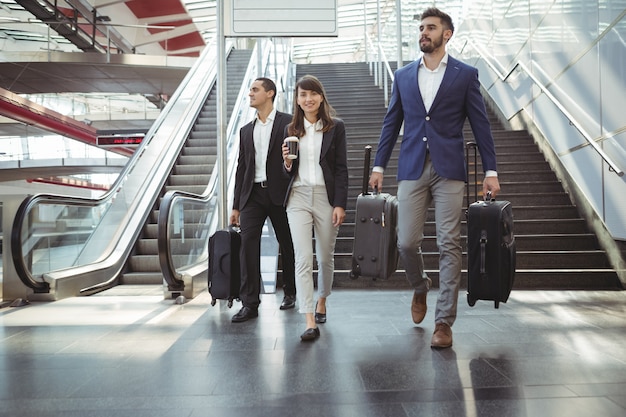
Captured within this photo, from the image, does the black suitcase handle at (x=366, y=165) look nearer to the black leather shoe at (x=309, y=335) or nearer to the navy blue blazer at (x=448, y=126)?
the navy blue blazer at (x=448, y=126)

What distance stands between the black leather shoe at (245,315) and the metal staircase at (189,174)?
2847 millimetres

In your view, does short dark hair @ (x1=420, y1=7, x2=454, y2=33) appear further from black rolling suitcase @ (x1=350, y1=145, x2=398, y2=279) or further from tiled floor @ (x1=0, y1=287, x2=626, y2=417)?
tiled floor @ (x1=0, y1=287, x2=626, y2=417)

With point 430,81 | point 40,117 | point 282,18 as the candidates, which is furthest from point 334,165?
point 40,117

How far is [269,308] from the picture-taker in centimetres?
434

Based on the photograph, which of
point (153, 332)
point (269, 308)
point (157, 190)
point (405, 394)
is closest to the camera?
point (405, 394)

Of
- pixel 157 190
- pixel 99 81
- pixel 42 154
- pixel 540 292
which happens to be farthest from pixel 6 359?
pixel 42 154

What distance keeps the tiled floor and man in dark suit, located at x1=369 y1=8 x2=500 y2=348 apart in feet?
1.49

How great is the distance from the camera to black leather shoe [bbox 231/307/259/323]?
3812 millimetres

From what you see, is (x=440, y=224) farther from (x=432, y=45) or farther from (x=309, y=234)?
(x=432, y=45)

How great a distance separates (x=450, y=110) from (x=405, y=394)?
64.6 inches

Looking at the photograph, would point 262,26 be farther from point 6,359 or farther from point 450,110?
point 6,359

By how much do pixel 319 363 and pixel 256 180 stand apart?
1.62m

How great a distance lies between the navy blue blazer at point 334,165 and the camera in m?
3.46

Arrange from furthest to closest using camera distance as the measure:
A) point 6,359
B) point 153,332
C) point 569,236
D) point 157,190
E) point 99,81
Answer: point 99,81 < point 157,190 < point 569,236 < point 153,332 < point 6,359
